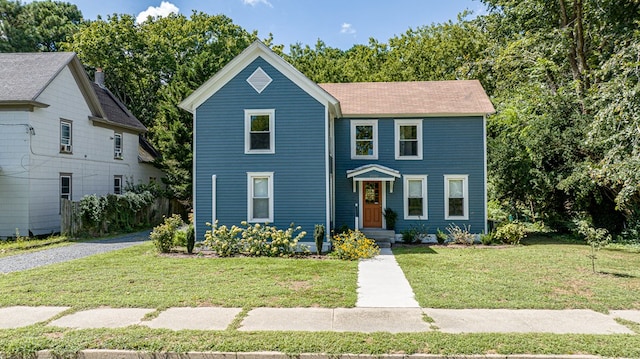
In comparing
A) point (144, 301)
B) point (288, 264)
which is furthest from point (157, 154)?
point (144, 301)

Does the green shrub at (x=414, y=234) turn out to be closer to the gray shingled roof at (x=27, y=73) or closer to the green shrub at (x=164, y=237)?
the green shrub at (x=164, y=237)

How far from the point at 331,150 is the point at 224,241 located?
17.6ft

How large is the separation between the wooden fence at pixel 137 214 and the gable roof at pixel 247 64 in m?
6.97

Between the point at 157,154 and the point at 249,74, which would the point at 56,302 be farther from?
the point at 157,154

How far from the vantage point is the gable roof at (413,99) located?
50.2ft

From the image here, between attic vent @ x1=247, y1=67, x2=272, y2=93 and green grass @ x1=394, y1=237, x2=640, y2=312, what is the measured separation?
7332 mm

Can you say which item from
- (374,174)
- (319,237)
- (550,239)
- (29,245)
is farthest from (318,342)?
(550,239)

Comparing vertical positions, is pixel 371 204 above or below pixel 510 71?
below

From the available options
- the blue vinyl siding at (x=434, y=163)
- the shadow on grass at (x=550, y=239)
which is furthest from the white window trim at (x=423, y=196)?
the shadow on grass at (x=550, y=239)

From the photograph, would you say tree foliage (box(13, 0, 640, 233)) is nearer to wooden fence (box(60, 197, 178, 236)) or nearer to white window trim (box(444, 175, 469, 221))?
wooden fence (box(60, 197, 178, 236))

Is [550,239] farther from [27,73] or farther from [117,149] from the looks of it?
[27,73]

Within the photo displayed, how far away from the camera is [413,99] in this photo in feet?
53.5

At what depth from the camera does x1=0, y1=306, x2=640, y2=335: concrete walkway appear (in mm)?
5660

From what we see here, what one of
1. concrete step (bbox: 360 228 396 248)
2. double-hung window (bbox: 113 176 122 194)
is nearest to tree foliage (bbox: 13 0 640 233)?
double-hung window (bbox: 113 176 122 194)
